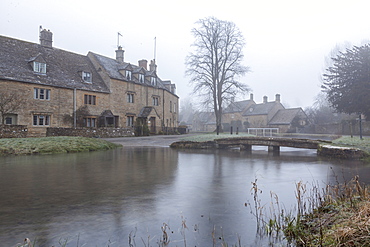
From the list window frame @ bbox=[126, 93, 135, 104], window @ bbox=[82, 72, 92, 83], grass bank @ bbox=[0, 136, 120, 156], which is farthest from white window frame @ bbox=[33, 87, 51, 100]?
grass bank @ bbox=[0, 136, 120, 156]

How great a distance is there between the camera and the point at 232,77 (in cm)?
3606

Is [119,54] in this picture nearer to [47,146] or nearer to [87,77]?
[87,77]

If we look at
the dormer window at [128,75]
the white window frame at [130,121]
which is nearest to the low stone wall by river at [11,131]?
the white window frame at [130,121]

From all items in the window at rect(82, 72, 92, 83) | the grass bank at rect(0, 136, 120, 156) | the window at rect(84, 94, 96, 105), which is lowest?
the grass bank at rect(0, 136, 120, 156)

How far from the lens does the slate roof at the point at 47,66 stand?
26.5 m

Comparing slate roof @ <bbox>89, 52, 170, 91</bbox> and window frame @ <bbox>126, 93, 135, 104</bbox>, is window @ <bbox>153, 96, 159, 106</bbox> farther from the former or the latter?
window frame @ <bbox>126, 93, 135, 104</bbox>

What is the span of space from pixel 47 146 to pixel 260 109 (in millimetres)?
58380

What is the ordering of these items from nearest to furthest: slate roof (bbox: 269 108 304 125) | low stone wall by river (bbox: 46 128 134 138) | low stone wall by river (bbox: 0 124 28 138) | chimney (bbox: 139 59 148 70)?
low stone wall by river (bbox: 0 124 28 138)
low stone wall by river (bbox: 46 128 134 138)
chimney (bbox: 139 59 148 70)
slate roof (bbox: 269 108 304 125)

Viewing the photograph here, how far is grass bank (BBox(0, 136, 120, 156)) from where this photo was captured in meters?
13.7

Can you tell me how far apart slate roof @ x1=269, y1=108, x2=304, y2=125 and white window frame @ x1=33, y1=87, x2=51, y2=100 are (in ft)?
152

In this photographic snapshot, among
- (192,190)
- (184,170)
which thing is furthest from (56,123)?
(192,190)

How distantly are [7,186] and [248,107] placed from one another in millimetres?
67823

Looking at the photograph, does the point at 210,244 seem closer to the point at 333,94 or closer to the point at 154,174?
the point at 154,174

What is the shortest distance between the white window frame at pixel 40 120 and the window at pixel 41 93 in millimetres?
1839
